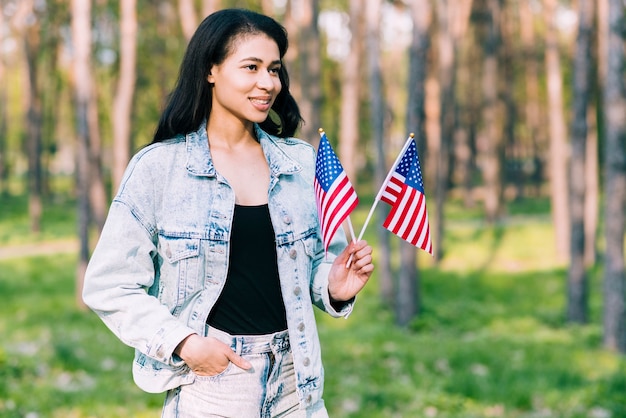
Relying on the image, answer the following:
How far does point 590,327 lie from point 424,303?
10.1ft

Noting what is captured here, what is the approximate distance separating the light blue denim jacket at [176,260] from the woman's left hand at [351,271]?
0.19 ft

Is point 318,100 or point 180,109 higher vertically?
point 318,100

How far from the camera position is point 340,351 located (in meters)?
9.89

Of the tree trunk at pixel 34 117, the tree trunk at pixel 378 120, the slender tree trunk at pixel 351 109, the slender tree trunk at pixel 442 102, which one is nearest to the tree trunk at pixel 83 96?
the tree trunk at pixel 378 120

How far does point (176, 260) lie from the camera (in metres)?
2.90

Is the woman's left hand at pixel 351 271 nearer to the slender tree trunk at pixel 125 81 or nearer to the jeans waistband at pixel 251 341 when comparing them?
the jeans waistband at pixel 251 341

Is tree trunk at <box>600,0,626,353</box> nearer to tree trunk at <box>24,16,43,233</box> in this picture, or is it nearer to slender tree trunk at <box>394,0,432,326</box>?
slender tree trunk at <box>394,0,432,326</box>

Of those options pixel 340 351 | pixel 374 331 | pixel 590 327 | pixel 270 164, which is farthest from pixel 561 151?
pixel 270 164

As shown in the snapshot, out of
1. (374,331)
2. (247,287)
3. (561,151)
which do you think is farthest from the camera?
(561,151)

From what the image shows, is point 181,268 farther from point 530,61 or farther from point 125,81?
point 530,61

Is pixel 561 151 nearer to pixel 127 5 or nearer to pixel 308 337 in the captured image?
pixel 127 5

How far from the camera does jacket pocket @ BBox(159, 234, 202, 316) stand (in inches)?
114

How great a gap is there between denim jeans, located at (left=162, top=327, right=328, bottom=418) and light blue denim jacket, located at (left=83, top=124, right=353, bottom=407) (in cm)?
5

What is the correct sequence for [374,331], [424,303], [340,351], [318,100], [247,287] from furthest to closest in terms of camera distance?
[318,100], [424,303], [374,331], [340,351], [247,287]
